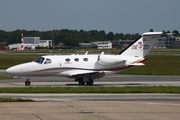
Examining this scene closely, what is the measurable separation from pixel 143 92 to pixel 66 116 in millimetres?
11105

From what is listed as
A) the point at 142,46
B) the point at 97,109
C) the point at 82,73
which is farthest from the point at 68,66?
the point at 97,109

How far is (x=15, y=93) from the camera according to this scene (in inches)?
1072

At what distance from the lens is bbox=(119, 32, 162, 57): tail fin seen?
3656 cm

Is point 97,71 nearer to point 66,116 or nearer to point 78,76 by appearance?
point 78,76

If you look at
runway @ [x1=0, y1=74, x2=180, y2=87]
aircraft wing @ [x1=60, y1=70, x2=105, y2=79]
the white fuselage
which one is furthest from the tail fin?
aircraft wing @ [x1=60, y1=70, x2=105, y2=79]

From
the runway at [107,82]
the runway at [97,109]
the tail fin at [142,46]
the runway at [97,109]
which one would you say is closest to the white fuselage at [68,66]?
the tail fin at [142,46]

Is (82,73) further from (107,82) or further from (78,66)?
(107,82)

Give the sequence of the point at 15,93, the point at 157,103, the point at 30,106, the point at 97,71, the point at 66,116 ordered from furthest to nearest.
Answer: the point at 97,71 → the point at 15,93 → the point at 157,103 → the point at 30,106 → the point at 66,116

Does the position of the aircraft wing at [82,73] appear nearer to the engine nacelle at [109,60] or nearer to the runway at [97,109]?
the engine nacelle at [109,60]

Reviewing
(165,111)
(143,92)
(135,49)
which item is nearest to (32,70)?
(135,49)

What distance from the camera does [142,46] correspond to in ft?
120

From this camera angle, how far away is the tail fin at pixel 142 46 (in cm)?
3656

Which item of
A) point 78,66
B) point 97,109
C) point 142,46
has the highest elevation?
point 142,46

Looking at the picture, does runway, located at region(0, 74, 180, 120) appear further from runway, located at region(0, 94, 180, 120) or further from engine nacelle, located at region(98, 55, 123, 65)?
engine nacelle, located at region(98, 55, 123, 65)
